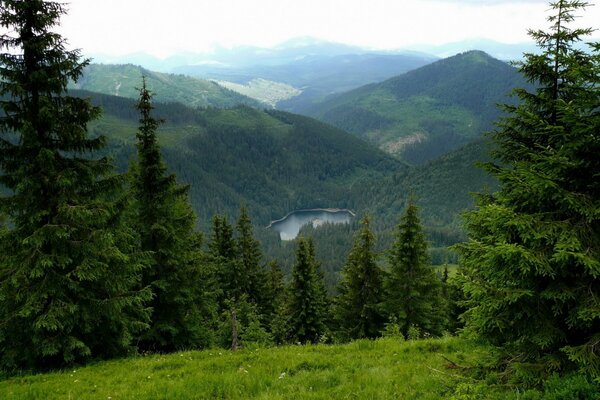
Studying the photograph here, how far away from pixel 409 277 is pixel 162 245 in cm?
1968

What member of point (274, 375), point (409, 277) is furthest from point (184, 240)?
point (409, 277)

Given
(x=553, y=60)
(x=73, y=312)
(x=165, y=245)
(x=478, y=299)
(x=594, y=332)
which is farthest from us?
(x=165, y=245)

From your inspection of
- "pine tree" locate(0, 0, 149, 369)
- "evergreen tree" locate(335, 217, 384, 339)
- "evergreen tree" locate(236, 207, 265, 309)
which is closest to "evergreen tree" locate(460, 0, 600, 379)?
"pine tree" locate(0, 0, 149, 369)

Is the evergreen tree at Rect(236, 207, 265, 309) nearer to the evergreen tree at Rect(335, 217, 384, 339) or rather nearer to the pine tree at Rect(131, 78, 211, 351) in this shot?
the evergreen tree at Rect(335, 217, 384, 339)

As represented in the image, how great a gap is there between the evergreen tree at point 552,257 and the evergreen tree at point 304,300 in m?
30.4

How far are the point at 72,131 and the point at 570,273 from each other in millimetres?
15996

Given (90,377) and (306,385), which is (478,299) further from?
(90,377)

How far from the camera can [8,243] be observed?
14672 mm

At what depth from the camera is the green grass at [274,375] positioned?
33.5 ft

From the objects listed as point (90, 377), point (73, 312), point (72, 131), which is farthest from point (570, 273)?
point (72, 131)

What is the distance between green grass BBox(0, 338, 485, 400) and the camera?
10.2m

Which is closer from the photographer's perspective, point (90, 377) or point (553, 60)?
point (553, 60)

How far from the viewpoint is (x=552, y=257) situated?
739cm

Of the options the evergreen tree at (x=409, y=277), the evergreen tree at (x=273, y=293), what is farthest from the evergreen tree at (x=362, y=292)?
the evergreen tree at (x=273, y=293)
